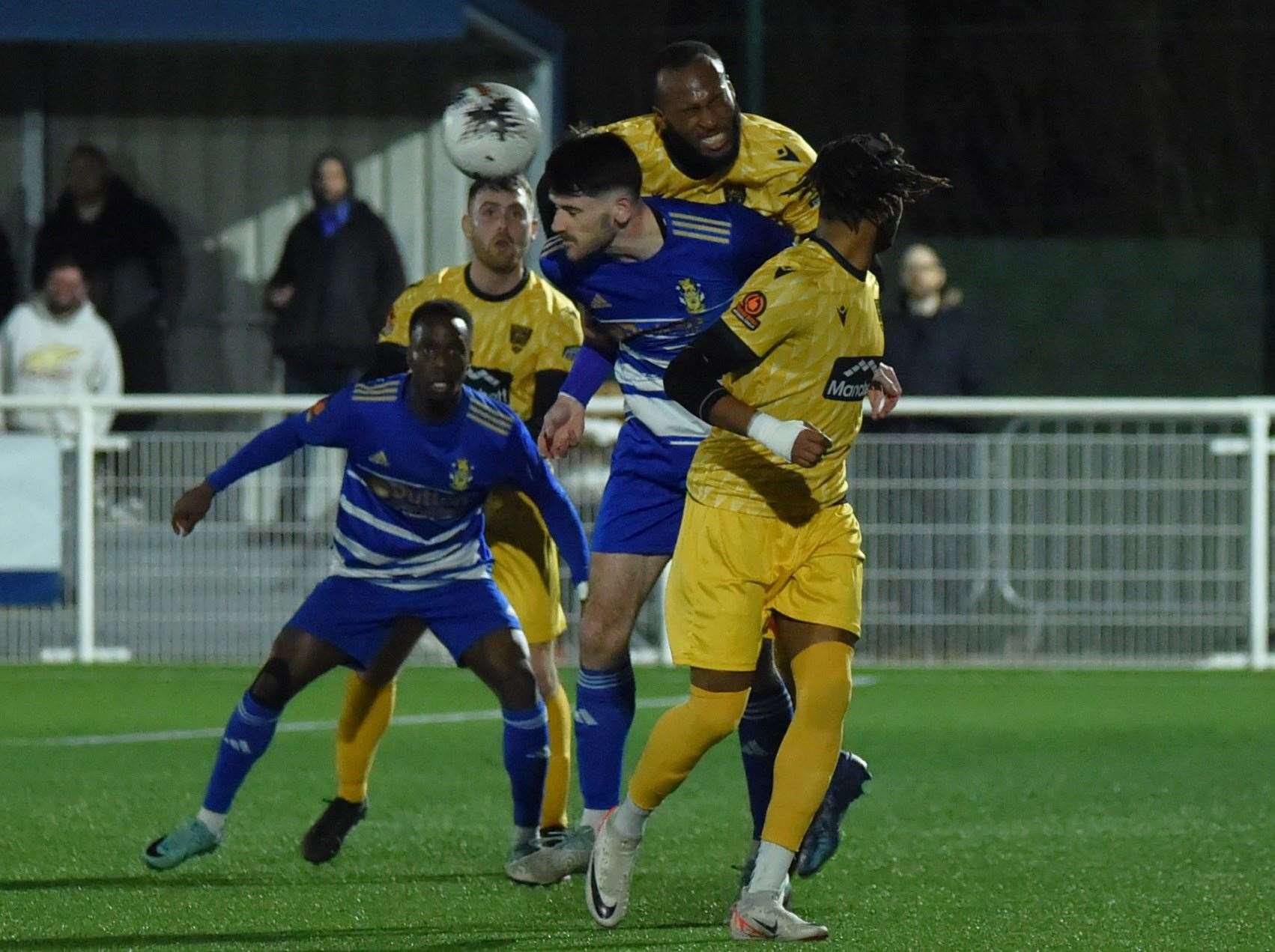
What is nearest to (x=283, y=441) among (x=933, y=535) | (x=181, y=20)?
(x=933, y=535)

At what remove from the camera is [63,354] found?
13.7 m

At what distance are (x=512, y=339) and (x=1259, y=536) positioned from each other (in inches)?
243

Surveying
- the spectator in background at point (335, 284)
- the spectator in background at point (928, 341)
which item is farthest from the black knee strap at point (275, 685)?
the spectator in background at point (335, 284)

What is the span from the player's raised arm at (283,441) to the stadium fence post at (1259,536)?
6.85 meters

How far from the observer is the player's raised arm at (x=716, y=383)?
5.71m

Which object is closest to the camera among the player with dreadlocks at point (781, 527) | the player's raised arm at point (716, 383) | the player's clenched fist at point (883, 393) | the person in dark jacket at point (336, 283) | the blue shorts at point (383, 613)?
the player's raised arm at point (716, 383)

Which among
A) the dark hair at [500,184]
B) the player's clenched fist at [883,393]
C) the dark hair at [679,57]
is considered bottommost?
the player's clenched fist at [883,393]

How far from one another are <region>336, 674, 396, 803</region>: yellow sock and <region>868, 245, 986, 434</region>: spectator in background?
Result: 6186 mm

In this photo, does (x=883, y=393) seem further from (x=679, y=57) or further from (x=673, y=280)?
(x=679, y=57)

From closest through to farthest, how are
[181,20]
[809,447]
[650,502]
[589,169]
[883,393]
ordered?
1. [809,447]
2. [883,393]
3. [589,169]
4. [650,502]
5. [181,20]

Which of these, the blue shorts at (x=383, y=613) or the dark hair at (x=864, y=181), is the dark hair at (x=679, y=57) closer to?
the dark hair at (x=864, y=181)

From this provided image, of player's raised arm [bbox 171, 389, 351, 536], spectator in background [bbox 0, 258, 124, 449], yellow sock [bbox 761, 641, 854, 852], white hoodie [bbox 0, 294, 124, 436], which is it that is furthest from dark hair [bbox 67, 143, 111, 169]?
yellow sock [bbox 761, 641, 854, 852]

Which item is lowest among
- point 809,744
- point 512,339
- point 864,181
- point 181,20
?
point 809,744

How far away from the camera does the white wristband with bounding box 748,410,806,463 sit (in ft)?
18.4
